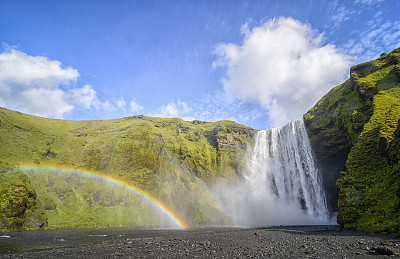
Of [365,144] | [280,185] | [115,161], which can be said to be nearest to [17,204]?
[115,161]

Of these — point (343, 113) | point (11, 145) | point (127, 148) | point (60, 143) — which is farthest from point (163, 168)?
point (343, 113)

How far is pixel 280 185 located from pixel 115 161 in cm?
5486

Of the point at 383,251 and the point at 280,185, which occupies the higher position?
the point at 280,185

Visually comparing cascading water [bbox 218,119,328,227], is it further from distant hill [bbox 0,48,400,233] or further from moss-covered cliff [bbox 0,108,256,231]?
moss-covered cliff [bbox 0,108,256,231]

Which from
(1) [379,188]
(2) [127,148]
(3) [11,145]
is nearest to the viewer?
(1) [379,188]

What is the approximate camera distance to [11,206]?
130 feet

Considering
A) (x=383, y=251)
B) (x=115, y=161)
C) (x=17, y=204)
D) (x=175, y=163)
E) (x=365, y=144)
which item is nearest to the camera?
(x=383, y=251)

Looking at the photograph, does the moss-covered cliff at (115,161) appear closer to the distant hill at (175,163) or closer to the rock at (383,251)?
the distant hill at (175,163)

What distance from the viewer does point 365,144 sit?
2981cm

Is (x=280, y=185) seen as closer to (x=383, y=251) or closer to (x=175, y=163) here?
(x=175, y=163)

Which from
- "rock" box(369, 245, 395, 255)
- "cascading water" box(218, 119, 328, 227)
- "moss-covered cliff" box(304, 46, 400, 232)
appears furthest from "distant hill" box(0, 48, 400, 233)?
"rock" box(369, 245, 395, 255)

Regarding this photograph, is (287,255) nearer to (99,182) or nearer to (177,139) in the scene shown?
(99,182)

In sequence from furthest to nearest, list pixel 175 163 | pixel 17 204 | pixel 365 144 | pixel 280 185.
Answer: pixel 175 163 → pixel 280 185 → pixel 17 204 → pixel 365 144

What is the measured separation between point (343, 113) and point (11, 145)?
88.0m
